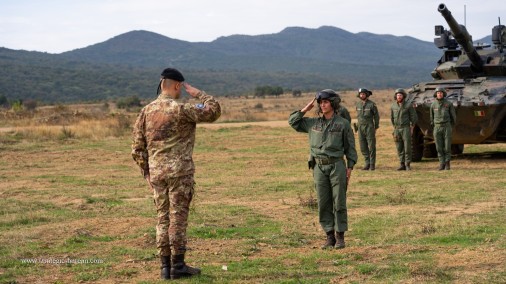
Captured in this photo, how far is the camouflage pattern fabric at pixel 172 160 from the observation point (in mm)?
8523

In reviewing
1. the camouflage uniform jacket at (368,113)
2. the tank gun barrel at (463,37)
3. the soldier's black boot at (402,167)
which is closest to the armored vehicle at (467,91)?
the tank gun barrel at (463,37)

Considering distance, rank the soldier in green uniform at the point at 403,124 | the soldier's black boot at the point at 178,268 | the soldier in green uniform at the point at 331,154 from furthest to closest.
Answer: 1. the soldier in green uniform at the point at 403,124
2. the soldier in green uniform at the point at 331,154
3. the soldier's black boot at the point at 178,268

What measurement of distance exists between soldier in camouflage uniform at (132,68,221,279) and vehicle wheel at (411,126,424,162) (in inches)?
548

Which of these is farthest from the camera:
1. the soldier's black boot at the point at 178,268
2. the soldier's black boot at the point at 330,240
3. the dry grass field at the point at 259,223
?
the soldier's black boot at the point at 330,240

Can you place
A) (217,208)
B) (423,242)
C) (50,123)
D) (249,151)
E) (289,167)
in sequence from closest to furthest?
(423,242) → (217,208) → (289,167) → (249,151) → (50,123)

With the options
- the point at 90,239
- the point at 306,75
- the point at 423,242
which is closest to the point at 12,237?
the point at 90,239

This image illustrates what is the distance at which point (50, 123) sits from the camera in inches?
1549

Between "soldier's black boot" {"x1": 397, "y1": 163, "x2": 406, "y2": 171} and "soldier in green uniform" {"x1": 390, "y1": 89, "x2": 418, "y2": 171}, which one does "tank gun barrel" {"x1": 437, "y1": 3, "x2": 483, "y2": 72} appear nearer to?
"soldier in green uniform" {"x1": 390, "y1": 89, "x2": 418, "y2": 171}

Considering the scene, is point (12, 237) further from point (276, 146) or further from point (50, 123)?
point (50, 123)

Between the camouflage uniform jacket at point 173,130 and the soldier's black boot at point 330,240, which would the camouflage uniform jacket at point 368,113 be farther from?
the camouflage uniform jacket at point 173,130

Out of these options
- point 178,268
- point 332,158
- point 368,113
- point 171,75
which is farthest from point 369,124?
point 178,268

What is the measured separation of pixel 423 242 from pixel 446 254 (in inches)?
38.8

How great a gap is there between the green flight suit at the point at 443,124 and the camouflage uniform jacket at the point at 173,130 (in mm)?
11552

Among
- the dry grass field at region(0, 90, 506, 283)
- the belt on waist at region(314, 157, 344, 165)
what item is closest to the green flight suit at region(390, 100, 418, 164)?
the dry grass field at region(0, 90, 506, 283)
